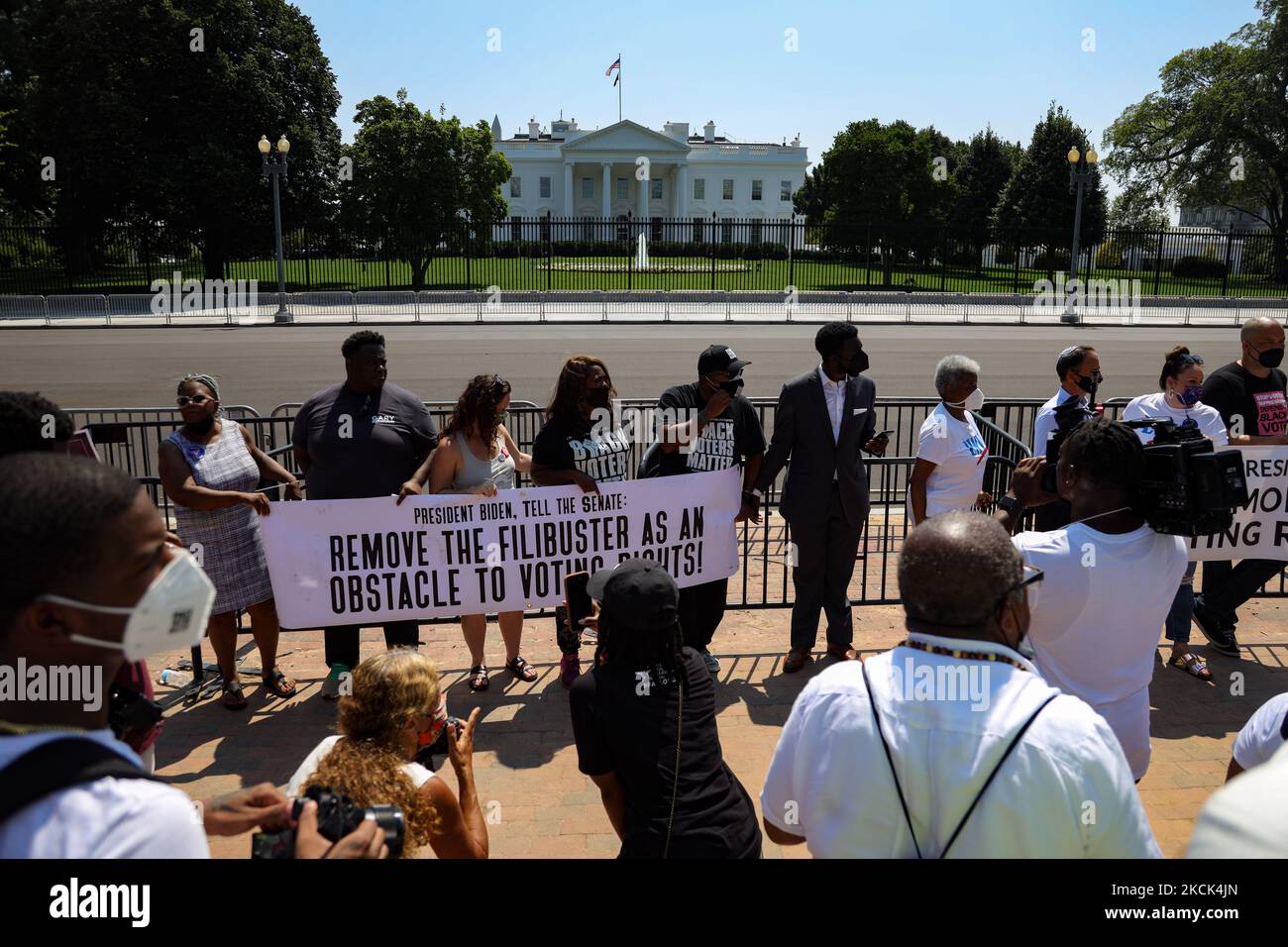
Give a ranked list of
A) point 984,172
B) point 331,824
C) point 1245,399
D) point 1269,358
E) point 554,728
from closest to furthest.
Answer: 1. point 331,824
2. point 554,728
3. point 1269,358
4. point 1245,399
5. point 984,172

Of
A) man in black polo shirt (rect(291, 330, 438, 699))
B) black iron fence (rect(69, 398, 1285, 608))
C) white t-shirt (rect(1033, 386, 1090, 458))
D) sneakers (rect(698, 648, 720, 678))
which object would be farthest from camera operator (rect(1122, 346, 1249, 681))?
man in black polo shirt (rect(291, 330, 438, 699))

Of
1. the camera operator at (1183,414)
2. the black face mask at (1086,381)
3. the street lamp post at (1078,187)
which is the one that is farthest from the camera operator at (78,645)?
the street lamp post at (1078,187)

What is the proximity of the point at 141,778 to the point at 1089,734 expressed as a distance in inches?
70.4

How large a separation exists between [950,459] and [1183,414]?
1487mm

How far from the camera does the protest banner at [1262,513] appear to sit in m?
6.07

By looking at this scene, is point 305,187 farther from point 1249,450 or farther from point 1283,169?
point 1283,169

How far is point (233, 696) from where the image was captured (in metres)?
5.23

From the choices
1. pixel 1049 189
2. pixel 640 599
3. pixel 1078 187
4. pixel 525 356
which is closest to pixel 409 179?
pixel 525 356

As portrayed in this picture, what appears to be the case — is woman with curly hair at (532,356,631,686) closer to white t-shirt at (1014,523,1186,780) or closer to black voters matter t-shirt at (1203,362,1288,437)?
white t-shirt at (1014,523,1186,780)

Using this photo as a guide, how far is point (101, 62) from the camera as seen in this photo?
3488 cm

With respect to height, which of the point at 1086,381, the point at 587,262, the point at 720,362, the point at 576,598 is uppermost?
the point at 587,262

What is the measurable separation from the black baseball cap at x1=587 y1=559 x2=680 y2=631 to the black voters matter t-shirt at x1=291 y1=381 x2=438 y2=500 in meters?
2.75

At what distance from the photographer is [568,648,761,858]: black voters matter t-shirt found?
2.74 meters

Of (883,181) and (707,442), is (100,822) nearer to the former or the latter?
(707,442)
